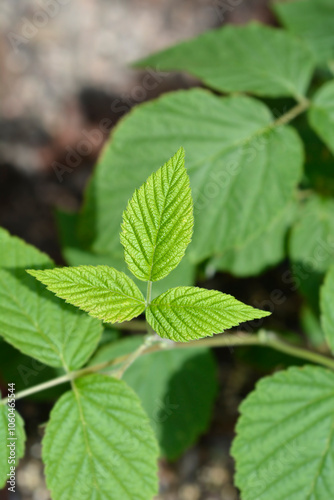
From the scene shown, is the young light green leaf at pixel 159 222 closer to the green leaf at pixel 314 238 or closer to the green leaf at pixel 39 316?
the green leaf at pixel 39 316

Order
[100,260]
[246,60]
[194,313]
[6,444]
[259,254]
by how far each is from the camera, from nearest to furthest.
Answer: [194,313] < [6,444] < [246,60] < [100,260] < [259,254]

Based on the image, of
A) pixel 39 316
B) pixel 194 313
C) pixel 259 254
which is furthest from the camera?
pixel 259 254

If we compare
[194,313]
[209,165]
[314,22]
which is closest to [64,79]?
[314,22]

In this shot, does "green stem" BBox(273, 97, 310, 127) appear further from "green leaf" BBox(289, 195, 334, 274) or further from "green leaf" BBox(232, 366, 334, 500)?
"green leaf" BBox(232, 366, 334, 500)

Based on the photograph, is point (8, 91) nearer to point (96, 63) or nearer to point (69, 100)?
point (69, 100)

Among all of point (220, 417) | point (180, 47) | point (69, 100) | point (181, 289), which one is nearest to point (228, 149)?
point (180, 47)

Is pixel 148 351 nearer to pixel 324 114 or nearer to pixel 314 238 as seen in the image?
pixel 314 238

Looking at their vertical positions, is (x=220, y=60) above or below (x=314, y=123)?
above
